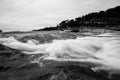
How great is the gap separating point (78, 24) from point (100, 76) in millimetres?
88793

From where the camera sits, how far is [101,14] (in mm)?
96000

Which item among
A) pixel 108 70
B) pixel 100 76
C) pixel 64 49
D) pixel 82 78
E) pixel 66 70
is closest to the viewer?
pixel 82 78

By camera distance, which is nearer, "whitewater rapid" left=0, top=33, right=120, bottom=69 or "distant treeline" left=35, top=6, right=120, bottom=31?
"whitewater rapid" left=0, top=33, right=120, bottom=69

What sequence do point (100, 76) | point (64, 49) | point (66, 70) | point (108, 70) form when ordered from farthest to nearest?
point (64, 49) < point (108, 70) < point (66, 70) < point (100, 76)

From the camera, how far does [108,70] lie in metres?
4.74

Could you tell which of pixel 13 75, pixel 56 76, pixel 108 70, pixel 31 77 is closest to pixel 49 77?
pixel 56 76

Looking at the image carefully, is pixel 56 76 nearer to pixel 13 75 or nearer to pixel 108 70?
pixel 13 75

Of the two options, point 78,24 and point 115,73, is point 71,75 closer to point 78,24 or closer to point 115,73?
point 115,73

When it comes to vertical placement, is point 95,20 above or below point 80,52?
above

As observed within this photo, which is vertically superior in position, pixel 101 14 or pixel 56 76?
pixel 101 14

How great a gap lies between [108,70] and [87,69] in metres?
0.88

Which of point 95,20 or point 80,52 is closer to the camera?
point 80,52

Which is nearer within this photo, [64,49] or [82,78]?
[82,78]

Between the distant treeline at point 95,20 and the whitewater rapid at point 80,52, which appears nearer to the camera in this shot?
the whitewater rapid at point 80,52
